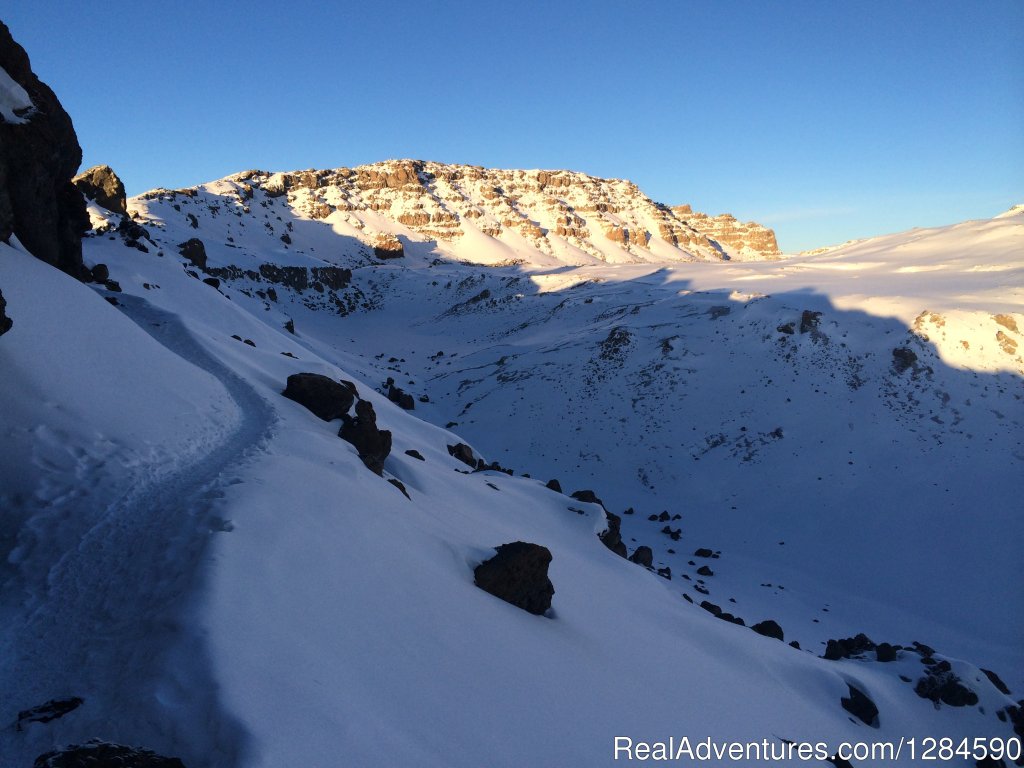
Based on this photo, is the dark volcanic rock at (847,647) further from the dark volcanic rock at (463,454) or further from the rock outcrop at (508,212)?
the rock outcrop at (508,212)

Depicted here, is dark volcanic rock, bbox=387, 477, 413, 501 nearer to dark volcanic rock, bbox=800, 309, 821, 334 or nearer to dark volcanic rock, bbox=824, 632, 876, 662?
dark volcanic rock, bbox=824, 632, 876, 662

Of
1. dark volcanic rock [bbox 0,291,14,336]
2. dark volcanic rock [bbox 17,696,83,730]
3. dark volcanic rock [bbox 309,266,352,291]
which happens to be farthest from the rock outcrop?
dark volcanic rock [bbox 17,696,83,730]

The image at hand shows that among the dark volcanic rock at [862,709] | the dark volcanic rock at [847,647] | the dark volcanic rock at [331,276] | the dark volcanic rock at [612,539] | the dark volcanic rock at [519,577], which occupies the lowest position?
the dark volcanic rock at [847,647]

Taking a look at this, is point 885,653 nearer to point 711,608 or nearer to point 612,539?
point 711,608

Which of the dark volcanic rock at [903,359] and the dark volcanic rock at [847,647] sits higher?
the dark volcanic rock at [903,359]

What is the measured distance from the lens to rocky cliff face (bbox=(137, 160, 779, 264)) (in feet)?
388

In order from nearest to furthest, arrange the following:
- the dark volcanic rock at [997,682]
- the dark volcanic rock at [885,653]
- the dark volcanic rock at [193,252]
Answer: the dark volcanic rock at [997,682] → the dark volcanic rock at [885,653] → the dark volcanic rock at [193,252]

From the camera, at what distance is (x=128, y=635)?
512 cm

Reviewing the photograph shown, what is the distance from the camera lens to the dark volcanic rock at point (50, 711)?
4160 mm

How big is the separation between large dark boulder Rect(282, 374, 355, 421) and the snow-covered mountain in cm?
13

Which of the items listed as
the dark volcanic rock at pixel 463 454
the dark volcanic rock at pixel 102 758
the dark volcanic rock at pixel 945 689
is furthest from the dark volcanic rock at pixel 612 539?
the dark volcanic rock at pixel 102 758

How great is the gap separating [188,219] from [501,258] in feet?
189

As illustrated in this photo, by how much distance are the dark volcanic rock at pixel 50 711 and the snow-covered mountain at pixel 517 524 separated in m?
0.04

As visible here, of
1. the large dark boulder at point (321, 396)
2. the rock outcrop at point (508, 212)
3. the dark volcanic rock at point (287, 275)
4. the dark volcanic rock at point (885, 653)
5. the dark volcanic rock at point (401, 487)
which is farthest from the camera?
the rock outcrop at point (508, 212)
